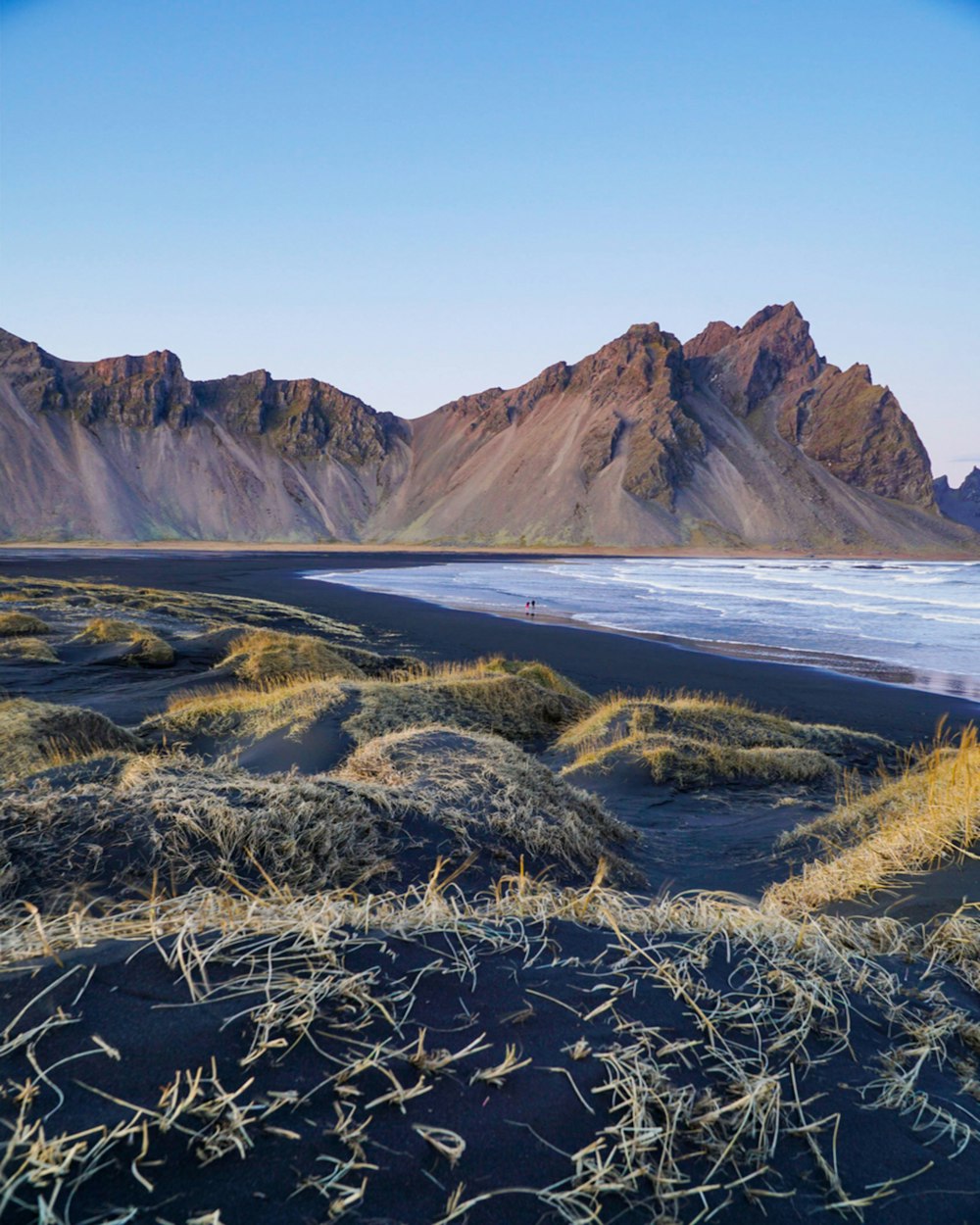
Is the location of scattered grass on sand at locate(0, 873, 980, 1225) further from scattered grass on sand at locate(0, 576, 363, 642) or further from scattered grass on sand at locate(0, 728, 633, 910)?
scattered grass on sand at locate(0, 576, 363, 642)

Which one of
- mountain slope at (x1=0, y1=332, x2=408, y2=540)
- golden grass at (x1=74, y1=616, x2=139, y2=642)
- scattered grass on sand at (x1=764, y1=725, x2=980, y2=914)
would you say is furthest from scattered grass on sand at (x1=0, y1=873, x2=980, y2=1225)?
mountain slope at (x1=0, y1=332, x2=408, y2=540)

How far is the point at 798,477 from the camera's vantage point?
559 feet

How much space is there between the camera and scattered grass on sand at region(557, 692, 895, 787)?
10281 millimetres

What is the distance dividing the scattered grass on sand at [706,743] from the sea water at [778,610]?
9386 millimetres

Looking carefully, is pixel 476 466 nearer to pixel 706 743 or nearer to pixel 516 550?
pixel 516 550

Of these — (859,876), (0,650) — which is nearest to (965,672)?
(859,876)

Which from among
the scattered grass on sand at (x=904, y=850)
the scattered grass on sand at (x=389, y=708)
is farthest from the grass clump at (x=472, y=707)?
the scattered grass on sand at (x=904, y=850)

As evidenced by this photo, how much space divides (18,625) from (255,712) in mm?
14044

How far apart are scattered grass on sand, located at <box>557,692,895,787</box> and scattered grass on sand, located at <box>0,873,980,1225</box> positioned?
24.4 ft

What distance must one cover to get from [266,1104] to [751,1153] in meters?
1.23

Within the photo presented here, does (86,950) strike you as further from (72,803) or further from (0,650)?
(0,650)

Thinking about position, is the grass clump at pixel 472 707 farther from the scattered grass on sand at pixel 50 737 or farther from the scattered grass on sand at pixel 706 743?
the scattered grass on sand at pixel 50 737

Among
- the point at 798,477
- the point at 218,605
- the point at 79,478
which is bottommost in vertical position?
the point at 218,605

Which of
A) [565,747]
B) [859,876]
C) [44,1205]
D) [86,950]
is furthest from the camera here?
[565,747]
